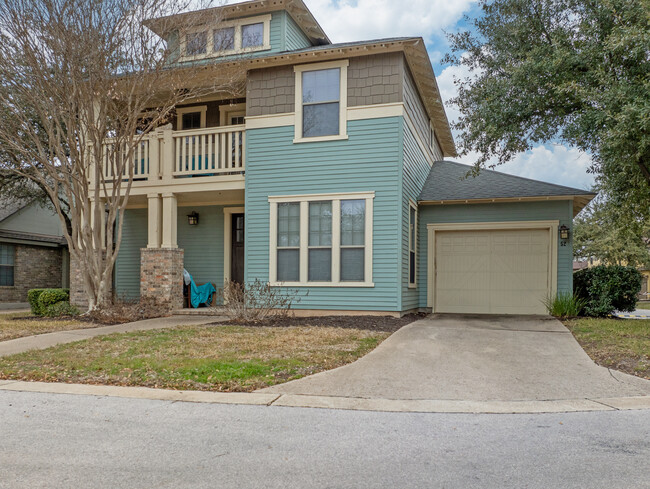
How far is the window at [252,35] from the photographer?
12999 millimetres

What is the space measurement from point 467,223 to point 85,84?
30.0ft

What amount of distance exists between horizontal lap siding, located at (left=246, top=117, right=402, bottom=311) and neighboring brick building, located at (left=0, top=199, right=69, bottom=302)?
36.0 feet

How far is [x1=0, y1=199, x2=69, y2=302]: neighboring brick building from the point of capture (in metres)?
18.1

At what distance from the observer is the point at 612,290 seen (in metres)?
11.5

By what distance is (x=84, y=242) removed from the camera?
11758 millimetres

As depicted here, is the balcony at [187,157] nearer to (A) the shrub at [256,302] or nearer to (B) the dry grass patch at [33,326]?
(A) the shrub at [256,302]

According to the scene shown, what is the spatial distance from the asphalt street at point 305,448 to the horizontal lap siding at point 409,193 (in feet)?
22.5

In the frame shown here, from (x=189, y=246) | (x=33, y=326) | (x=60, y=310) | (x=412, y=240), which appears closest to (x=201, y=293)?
(x=189, y=246)

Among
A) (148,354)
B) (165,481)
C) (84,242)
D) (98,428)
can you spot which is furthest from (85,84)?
(165,481)

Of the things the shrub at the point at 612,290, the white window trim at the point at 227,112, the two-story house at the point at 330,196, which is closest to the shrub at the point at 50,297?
the two-story house at the point at 330,196

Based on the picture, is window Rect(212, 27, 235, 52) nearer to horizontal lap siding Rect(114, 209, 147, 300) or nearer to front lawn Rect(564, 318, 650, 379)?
horizontal lap siding Rect(114, 209, 147, 300)

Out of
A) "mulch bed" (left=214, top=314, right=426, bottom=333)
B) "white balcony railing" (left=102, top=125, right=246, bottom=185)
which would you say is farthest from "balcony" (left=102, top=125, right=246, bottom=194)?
"mulch bed" (left=214, top=314, right=426, bottom=333)

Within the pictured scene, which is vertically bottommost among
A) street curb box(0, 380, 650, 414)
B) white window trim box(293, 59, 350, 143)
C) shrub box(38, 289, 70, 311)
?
street curb box(0, 380, 650, 414)

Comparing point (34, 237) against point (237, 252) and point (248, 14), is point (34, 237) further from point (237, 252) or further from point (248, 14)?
point (248, 14)
